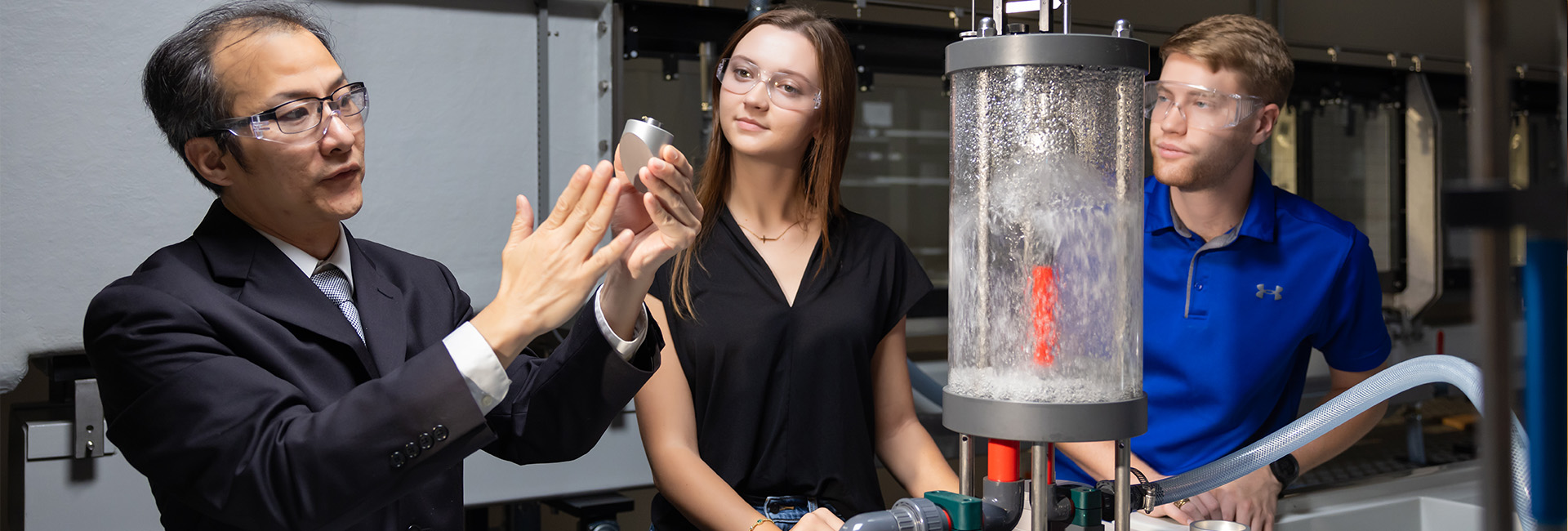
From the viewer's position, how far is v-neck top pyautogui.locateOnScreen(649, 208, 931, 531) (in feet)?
4.72

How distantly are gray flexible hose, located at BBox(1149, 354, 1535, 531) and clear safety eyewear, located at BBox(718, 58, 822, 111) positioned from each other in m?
0.69

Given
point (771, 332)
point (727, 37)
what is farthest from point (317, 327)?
point (727, 37)

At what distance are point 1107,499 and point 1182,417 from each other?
78 cm

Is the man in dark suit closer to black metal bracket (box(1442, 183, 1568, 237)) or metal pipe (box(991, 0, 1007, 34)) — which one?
metal pipe (box(991, 0, 1007, 34))

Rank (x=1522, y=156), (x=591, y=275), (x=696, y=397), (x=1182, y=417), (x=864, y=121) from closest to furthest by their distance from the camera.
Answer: (x=591, y=275) → (x=696, y=397) → (x=1182, y=417) → (x=864, y=121) → (x=1522, y=156)

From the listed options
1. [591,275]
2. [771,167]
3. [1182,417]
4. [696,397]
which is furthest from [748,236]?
[1182,417]

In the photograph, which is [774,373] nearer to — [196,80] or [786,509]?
[786,509]

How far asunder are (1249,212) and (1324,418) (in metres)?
0.59

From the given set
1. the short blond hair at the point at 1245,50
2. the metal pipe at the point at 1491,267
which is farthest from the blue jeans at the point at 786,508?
the metal pipe at the point at 1491,267

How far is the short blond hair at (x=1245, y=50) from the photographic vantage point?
4.99 feet

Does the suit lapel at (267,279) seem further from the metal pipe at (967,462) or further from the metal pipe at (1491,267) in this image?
the metal pipe at (1491,267)

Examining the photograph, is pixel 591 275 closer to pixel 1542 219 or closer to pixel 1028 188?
pixel 1028 188

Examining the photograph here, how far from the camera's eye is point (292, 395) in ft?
3.26

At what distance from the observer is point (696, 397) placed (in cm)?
147
